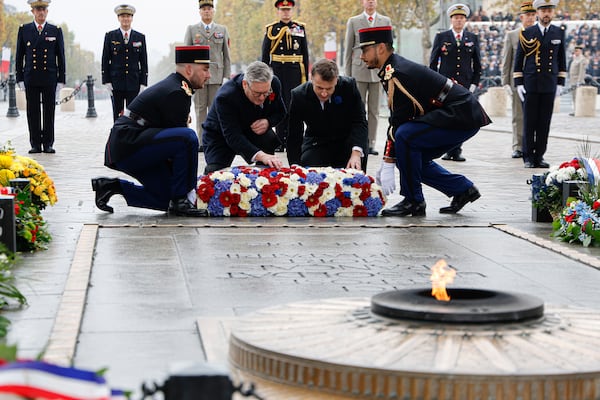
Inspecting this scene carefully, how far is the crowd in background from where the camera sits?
40.6 meters

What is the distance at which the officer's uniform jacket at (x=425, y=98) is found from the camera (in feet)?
30.4

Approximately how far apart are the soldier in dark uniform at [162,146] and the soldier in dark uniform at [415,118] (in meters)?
1.43

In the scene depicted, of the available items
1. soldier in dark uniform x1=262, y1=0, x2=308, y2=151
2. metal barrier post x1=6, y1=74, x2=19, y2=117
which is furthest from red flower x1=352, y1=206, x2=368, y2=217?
metal barrier post x1=6, y1=74, x2=19, y2=117

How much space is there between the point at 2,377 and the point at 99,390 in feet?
0.79

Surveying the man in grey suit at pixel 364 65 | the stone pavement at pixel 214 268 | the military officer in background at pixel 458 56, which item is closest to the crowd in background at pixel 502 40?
the man in grey suit at pixel 364 65

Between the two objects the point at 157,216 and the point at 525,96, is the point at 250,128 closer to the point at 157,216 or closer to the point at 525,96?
the point at 157,216

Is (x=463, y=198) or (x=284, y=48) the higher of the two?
(x=284, y=48)

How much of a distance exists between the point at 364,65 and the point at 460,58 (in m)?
1.51

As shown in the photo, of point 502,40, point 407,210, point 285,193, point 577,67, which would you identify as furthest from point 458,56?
point 502,40

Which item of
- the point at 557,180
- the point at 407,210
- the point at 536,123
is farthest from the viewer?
the point at 536,123

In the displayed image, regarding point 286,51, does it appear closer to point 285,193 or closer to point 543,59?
point 543,59

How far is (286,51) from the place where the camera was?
16.9 meters

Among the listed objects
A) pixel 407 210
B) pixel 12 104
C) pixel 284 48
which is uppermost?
pixel 284 48

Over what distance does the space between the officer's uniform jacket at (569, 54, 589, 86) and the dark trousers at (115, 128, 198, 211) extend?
95.2ft
